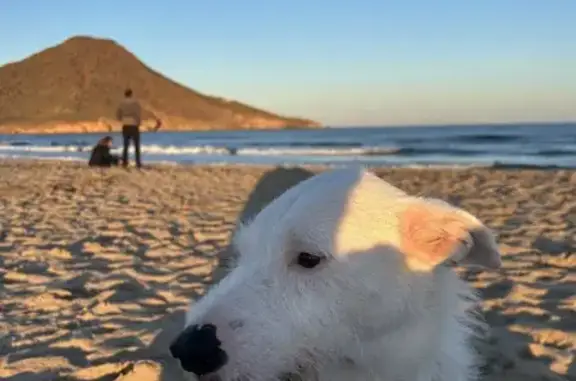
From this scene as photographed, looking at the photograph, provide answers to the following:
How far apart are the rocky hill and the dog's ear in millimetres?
120315

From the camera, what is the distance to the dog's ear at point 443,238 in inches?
105

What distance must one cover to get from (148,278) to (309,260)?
13.2 feet

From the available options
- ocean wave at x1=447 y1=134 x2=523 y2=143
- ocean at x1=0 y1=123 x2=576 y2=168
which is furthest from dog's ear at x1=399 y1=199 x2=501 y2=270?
ocean wave at x1=447 y1=134 x2=523 y2=143

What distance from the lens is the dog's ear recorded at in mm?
2674

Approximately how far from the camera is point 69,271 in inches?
261

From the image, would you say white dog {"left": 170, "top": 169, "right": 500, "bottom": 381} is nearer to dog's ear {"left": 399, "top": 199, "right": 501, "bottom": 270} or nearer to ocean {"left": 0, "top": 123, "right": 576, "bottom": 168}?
dog's ear {"left": 399, "top": 199, "right": 501, "bottom": 270}

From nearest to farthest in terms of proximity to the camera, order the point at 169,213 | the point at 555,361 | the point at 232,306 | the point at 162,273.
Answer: the point at 232,306 < the point at 555,361 < the point at 162,273 < the point at 169,213

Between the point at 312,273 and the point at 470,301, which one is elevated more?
the point at 312,273

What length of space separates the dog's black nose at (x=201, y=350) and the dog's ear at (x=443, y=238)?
84 cm

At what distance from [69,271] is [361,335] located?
4741 mm

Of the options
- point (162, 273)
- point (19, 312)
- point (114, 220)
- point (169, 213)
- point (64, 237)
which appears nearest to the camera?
point (19, 312)

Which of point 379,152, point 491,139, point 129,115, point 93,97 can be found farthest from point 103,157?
point 93,97

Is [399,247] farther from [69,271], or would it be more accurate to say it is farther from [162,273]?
[69,271]

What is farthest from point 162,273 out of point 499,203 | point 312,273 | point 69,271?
point 499,203
